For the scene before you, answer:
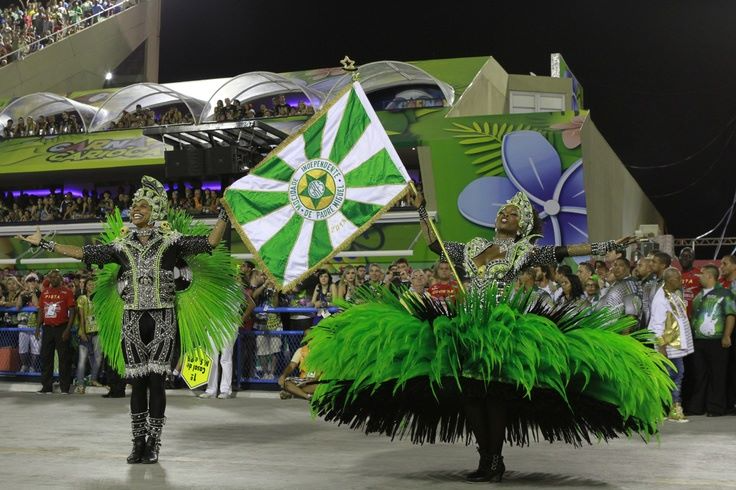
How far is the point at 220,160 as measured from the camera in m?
18.7

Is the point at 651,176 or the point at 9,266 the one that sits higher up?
the point at 651,176

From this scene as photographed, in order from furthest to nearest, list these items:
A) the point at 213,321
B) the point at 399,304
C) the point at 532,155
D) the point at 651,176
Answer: the point at 651,176 < the point at 532,155 < the point at 213,321 < the point at 399,304

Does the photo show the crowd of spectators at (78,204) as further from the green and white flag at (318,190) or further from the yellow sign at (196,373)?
the green and white flag at (318,190)

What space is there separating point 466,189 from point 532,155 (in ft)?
5.42

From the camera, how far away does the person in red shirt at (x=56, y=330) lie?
46.5 feet

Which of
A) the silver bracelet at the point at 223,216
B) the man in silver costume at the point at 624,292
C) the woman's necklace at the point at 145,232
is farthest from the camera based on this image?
the man in silver costume at the point at 624,292

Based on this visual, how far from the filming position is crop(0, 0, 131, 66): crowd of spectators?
38938 mm

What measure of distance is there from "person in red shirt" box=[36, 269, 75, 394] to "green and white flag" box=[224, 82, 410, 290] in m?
6.46

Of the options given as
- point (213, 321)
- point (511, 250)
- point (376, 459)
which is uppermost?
point (511, 250)

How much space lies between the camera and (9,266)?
26844 mm

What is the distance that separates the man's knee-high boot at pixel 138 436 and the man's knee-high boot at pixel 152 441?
0.12ft

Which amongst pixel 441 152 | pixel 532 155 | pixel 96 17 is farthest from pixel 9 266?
pixel 96 17

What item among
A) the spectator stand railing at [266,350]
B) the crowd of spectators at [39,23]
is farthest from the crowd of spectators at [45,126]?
the spectator stand railing at [266,350]

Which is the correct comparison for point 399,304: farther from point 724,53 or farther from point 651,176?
point 651,176
